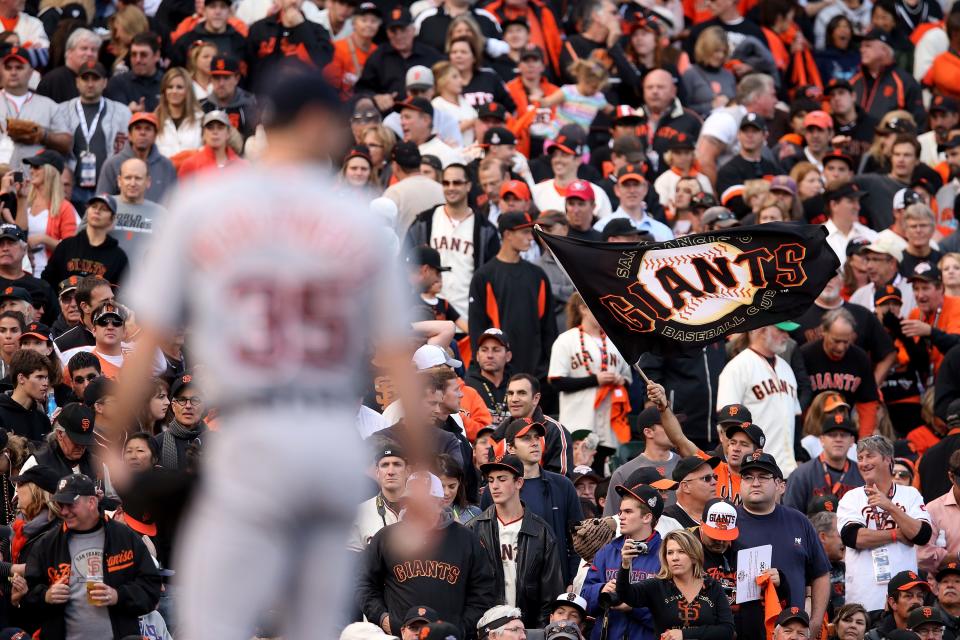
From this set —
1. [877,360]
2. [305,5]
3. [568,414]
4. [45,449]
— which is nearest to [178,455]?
[45,449]

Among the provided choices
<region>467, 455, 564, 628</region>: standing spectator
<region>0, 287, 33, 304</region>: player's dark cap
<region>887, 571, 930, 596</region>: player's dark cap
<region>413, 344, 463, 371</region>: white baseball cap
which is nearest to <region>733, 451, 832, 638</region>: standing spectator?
<region>887, 571, 930, 596</region>: player's dark cap

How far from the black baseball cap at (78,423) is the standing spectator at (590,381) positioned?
4.16 metres

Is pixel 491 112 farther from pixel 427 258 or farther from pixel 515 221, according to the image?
pixel 427 258

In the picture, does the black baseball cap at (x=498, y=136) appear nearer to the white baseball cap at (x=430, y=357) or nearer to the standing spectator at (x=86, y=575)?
the white baseball cap at (x=430, y=357)

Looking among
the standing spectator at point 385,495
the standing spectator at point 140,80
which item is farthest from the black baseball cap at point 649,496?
the standing spectator at point 140,80

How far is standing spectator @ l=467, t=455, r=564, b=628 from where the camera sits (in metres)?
12.0

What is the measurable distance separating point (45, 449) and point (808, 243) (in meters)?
5.17

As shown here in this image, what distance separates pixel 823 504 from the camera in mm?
13406

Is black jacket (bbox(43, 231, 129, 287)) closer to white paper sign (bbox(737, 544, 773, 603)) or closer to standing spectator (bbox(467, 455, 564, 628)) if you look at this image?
standing spectator (bbox(467, 455, 564, 628))

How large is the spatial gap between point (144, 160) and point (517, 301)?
148 inches

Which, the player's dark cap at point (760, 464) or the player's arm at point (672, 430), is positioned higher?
the player's arm at point (672, 430)

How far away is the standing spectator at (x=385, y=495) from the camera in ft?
39.3

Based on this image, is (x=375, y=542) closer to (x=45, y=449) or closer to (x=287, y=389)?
(x=45, y=449)

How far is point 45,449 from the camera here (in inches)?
475
